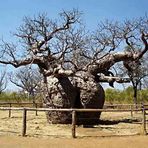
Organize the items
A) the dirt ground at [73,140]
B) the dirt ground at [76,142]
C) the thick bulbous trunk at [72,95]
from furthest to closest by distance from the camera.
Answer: the thick bulbous trunk at [72,95] → the dirt ground at [73,140] → the dirt ground at [76,142]

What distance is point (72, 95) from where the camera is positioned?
17703 mm

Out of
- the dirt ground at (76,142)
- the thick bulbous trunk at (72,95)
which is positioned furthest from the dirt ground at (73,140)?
the thick bulbous trunk at (72,95)

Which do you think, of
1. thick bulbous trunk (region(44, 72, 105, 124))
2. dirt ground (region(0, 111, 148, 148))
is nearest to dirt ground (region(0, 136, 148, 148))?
dirt ground (region(0, 111, 148, 148))

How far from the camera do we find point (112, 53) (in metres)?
18.5

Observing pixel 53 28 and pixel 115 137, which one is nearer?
pixel 115 137

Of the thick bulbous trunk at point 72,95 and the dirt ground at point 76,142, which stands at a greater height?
the thick bulbous trunk at point 72,95

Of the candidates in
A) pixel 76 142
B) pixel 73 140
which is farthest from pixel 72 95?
pixel 76 142

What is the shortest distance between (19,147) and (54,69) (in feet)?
22.2

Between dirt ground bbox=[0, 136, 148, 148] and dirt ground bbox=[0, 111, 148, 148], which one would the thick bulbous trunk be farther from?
dirt ground bbox=[0, 136, 148, 148]

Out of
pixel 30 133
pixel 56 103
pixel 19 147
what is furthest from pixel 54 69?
pixel 19 147

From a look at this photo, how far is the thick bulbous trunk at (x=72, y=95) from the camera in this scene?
57.4 feet

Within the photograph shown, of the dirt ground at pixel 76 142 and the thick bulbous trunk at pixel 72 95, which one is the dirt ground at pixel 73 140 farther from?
the thick bulbous trunk at pixel 72 95

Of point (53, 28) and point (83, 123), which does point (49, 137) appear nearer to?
point (83, 123)

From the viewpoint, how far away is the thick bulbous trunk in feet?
57.4
